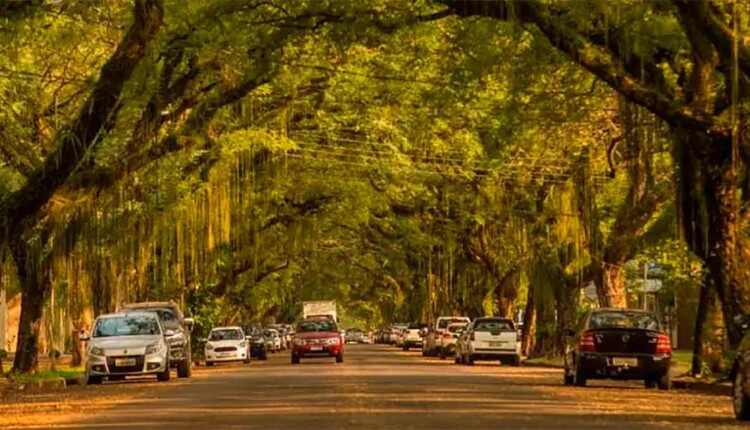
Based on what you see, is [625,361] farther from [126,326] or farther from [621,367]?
[126,326]

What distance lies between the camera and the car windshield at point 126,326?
35281 millimetres

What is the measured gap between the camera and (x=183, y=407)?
23422mm

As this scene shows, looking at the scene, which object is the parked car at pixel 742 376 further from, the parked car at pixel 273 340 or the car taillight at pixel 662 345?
the parked car at pixel 273 340

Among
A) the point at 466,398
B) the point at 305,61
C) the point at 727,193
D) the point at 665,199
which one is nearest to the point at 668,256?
the point at 665,199

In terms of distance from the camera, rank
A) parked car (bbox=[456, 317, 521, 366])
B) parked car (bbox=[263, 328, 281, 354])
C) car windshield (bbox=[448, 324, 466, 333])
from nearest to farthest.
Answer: parked car (bbox=[456, 317, 521, 366]), car windshield (bbox=[448, 324, 466, 333]), parked car (bbox=[263, 328, 281, 354])

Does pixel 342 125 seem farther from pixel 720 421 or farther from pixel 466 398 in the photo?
pixel 720 421

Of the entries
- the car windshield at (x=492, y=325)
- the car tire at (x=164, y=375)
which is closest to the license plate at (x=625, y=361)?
the car tire at (x=164, y=375)

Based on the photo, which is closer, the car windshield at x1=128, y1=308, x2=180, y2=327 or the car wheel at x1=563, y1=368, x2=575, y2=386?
the car wheel at x1=563, y1=368, x2=575, y2=386

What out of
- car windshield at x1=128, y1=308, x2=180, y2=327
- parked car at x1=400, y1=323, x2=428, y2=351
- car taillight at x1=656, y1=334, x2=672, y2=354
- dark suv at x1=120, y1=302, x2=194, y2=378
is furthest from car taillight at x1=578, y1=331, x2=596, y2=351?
parked car at x1=400, y1=323, x2=428, y2=351

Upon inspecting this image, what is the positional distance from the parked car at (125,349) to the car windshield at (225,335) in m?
18.6

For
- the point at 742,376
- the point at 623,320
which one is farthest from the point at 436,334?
the point at 742,376

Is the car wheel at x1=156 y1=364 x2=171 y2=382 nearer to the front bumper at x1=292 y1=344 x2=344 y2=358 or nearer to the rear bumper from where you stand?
the rear bumper

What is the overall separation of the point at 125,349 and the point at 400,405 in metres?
13.2

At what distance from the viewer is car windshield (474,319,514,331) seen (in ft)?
157
